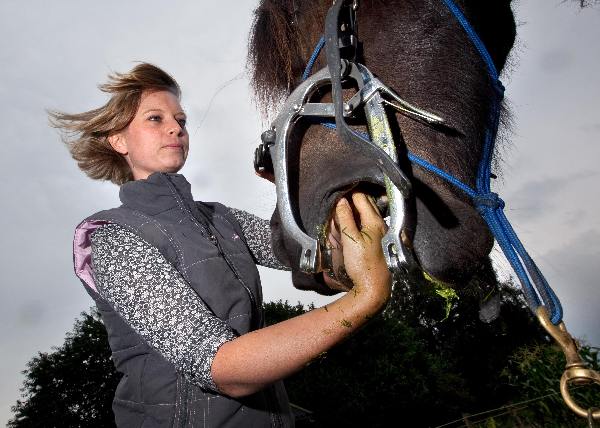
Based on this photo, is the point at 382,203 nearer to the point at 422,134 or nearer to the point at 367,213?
the point at 367,213

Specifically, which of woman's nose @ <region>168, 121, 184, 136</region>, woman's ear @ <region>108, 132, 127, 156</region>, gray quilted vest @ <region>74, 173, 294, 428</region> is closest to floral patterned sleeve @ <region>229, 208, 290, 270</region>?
gray quilted vest @ <region>74, 173, 294, 428</region>

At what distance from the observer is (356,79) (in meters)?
1.23

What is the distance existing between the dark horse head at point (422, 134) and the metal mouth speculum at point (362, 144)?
4cm

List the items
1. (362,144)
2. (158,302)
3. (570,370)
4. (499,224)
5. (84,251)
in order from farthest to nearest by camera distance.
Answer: (84,251) < (158,302) < (499,224) < (362,144) < (570,370)

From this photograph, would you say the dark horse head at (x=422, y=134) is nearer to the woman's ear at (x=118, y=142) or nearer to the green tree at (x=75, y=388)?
the woman's ear at (x=118, y=142)

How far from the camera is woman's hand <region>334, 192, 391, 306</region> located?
106 cm

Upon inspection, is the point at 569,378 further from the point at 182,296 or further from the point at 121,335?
the point at 121,335

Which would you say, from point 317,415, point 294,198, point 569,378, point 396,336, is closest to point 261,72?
point 294,198

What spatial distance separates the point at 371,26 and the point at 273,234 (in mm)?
753

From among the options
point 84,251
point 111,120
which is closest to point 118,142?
point 111,120

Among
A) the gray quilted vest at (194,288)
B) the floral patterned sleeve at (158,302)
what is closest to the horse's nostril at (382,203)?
the floral patterned sleeve at (158,302)

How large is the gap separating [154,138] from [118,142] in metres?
0.29

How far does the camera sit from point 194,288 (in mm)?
1621

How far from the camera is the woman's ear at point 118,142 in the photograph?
7.47ft
